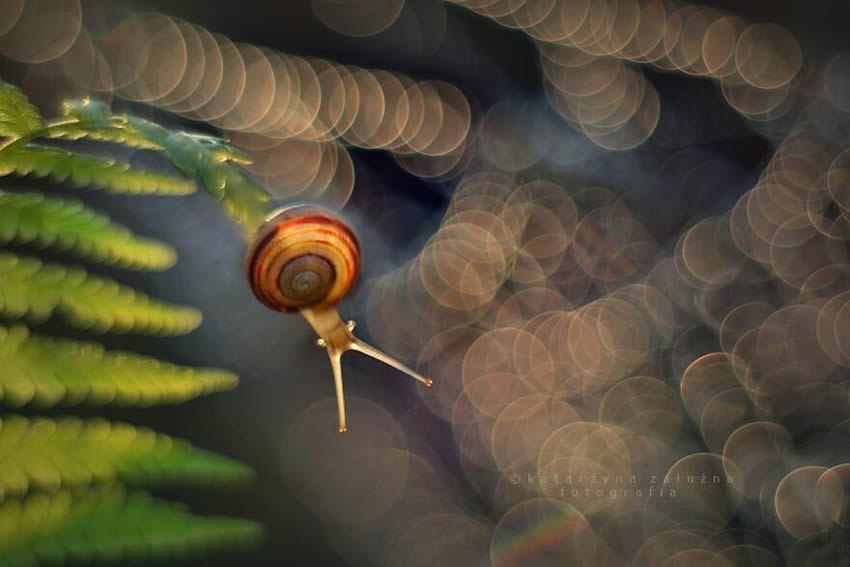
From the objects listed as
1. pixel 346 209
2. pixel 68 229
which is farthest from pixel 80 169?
pixel 346 209

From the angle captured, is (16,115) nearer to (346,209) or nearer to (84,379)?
(84,379)

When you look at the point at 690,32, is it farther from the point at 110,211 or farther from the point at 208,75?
the point at 110,211

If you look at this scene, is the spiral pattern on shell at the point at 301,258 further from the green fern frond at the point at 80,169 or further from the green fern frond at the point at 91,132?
the green fern frond at the point at 91,132

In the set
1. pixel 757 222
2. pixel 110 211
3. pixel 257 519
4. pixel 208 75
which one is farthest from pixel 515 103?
pixel 257 519

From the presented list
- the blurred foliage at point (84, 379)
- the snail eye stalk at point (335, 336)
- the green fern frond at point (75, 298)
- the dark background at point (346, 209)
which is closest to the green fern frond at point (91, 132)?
the blurred foliage at point (84, 379)

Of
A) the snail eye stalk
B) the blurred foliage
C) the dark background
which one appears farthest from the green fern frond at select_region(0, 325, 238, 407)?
the dark background

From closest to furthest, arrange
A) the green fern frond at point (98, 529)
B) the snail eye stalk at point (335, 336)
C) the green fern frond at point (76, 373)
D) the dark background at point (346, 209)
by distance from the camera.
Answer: the green fern frond at point (98, 529) < the green fern frond at point (76, 373) < the snail eye stalk at point (335, 336) < the dark background at point (346, 209)

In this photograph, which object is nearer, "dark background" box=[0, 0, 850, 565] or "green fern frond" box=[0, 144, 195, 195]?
"green fern frond" box=[0, 144, 195, 195]

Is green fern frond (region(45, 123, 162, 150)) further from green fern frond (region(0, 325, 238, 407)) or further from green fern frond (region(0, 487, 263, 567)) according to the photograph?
green fern frond (region(0, 487, 263, 567))
